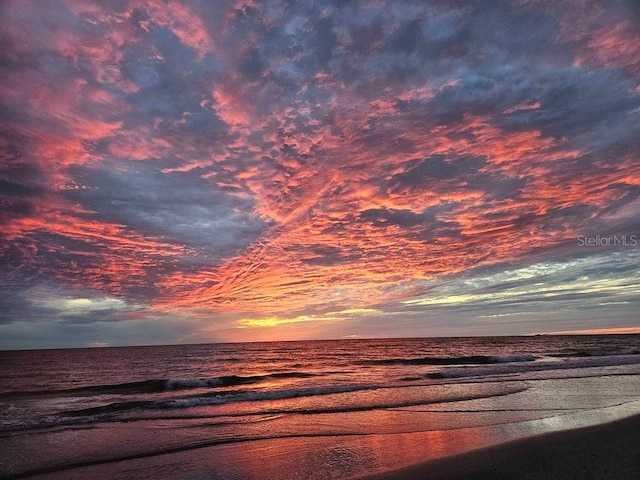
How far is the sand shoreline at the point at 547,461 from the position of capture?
7730mm

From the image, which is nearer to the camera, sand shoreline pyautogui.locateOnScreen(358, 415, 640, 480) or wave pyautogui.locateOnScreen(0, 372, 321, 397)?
sand shoreline pyautogui.locateOnScreen(358, 415, 640, 480)

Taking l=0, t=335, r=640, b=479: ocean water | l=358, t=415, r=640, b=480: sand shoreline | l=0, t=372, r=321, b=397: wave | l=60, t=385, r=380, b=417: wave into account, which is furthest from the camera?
l=0, t=372, r=321, b=397: wave

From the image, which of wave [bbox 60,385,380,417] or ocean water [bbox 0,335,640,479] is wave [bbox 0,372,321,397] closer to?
ocean water [bbox 0,335,640,479]

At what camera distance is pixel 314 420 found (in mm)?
15430

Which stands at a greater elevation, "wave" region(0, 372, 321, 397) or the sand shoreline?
"wave" region(0, 372, 321, 397)

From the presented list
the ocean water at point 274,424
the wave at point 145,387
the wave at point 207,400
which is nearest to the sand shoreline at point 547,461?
the ocean water at point 274,424

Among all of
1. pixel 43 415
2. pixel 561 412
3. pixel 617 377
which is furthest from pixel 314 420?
pixel 617 377

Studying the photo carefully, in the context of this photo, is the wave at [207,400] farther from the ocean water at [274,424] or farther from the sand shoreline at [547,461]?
the sand shoreline at [547,461]

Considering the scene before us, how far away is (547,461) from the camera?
8578 millimetres

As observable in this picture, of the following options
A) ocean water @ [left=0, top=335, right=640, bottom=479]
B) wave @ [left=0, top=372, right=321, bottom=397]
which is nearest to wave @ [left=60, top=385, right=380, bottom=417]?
ocean water @ [left=0, top=335, right=640, bottom=479]

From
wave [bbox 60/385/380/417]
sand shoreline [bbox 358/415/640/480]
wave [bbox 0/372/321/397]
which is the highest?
wave [bbox 0/372/321/397]

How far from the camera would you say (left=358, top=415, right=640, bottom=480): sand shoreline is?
773 cm

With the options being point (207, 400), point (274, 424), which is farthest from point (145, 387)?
point (274, 424)

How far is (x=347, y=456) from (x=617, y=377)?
2411 centimetres
